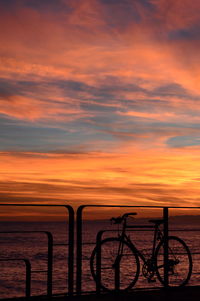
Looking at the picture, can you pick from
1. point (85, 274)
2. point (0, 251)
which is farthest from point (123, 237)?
point (0, 251)

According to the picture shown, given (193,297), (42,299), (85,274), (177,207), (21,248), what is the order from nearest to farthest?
(42,299) < (193,297) < (177,207) < (85,274) < (21,248)

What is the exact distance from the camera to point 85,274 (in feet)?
108

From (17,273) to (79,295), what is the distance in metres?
32.1

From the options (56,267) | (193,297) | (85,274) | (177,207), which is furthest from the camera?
(56,267)

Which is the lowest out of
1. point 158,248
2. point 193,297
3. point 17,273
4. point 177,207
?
point 17,273

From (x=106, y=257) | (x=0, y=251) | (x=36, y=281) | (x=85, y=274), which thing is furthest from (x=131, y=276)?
(x=0, y=251)

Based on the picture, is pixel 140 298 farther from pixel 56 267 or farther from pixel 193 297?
pixel 56 267

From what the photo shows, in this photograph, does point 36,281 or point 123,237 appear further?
point 36,281

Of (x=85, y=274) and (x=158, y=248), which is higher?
(x=158, y=248)

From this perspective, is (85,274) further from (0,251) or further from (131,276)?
(0,251)

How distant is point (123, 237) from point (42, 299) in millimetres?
1874

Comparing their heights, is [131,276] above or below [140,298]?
below

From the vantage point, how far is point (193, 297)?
5629 mm

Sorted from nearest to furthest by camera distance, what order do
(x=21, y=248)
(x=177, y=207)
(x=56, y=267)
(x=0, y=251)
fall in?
(x=177, y=207)
(x=56, y=267)
(x=0, y=251)
(x=21, y=248)
